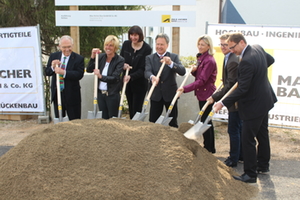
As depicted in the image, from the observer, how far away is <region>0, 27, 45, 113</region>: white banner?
19.7 ft

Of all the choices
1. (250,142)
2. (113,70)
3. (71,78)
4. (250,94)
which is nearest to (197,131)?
(250,142)

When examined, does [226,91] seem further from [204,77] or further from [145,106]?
[145,106]

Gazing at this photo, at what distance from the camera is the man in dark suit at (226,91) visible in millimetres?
3691

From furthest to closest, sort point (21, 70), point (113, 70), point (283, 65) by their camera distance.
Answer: point (21, 70), point (283, 65), point (113, 70)

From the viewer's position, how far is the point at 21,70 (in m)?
6.09

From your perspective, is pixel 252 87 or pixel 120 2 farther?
pixel 120 2

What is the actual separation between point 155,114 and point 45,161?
193 cm

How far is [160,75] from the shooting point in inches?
169

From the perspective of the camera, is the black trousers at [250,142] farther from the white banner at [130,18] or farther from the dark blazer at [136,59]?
the white banner at [130,18]

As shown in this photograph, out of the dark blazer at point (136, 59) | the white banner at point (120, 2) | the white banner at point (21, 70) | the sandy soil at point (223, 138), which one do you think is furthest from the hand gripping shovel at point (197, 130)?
the white banner at point (21, 70)

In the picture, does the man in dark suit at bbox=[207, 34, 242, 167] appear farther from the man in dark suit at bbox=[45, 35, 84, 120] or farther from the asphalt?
the man in dark suit at bbox=[45, 35, 84, 120]

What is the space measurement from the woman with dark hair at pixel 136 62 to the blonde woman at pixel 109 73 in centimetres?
21

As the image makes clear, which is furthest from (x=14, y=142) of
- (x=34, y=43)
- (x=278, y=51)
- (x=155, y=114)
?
(x=278, y=51)

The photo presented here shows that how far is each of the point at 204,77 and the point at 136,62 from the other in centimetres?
118
